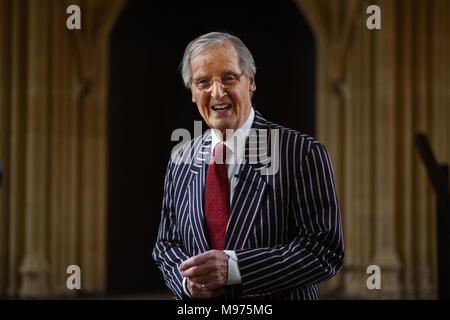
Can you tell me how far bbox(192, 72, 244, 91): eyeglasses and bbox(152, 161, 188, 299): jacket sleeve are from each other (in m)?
0.27

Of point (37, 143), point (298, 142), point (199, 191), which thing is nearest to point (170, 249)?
point (199, 191)

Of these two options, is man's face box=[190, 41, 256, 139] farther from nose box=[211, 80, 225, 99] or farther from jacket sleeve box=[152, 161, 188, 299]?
jacket sleeve box=[152, 161, 188, 299]

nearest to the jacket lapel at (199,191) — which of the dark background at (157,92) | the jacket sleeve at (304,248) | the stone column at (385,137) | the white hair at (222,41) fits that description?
the jacket sleeve at (304,248)

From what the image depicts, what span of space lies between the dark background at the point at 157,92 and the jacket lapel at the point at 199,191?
5.47 m

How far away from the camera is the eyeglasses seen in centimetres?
137

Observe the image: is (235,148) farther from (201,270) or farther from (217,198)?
(201,270)

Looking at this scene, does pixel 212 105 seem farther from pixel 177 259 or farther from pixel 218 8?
pixel 218 8

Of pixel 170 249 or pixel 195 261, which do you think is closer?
pixel 195 261

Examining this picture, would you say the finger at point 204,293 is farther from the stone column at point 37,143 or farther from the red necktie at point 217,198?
the stone column at point 37,143

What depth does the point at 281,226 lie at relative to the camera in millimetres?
1390

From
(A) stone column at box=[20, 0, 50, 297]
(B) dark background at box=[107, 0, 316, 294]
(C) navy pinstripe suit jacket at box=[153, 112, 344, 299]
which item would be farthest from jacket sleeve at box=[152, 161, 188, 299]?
(B) dark background at box=[107, 0, 316, 294]

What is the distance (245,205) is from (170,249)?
0.70 ft

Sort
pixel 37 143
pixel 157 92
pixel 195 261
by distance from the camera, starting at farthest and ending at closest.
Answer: pixel 157 92, pixel 37 143, pixel 195 261

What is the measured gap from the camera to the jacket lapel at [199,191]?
141 cm
